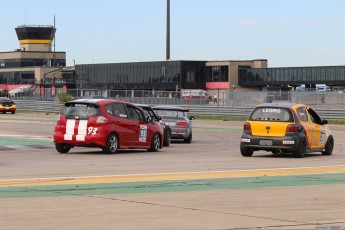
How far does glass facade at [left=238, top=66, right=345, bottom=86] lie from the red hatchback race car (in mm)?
73308

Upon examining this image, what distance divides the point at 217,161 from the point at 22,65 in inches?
4425

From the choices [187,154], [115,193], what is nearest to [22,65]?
[187,154]

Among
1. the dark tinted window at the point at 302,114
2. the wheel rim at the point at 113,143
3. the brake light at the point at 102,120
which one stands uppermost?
the dark tinted window at the point at 302,114

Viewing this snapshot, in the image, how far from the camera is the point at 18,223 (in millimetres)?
9469

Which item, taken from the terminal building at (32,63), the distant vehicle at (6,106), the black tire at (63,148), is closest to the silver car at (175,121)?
the black tire at (63,148)

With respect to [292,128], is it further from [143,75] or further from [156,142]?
[143,75]

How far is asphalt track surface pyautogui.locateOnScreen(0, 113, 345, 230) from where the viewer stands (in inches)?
385

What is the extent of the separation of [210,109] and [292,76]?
4038 centimetres

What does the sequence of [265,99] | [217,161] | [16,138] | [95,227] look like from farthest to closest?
[265,99]
[16,138]
[217,161]
[95,227]

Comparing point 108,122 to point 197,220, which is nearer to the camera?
point 197,220

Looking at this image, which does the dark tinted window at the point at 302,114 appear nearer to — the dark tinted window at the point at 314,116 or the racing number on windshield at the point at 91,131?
the dark tinted window at the point at 314,116

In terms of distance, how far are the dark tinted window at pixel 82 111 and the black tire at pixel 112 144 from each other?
2.48 ft

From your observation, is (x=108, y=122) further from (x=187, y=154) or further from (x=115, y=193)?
(x=115, y=193)

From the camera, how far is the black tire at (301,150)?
72.2 feet
